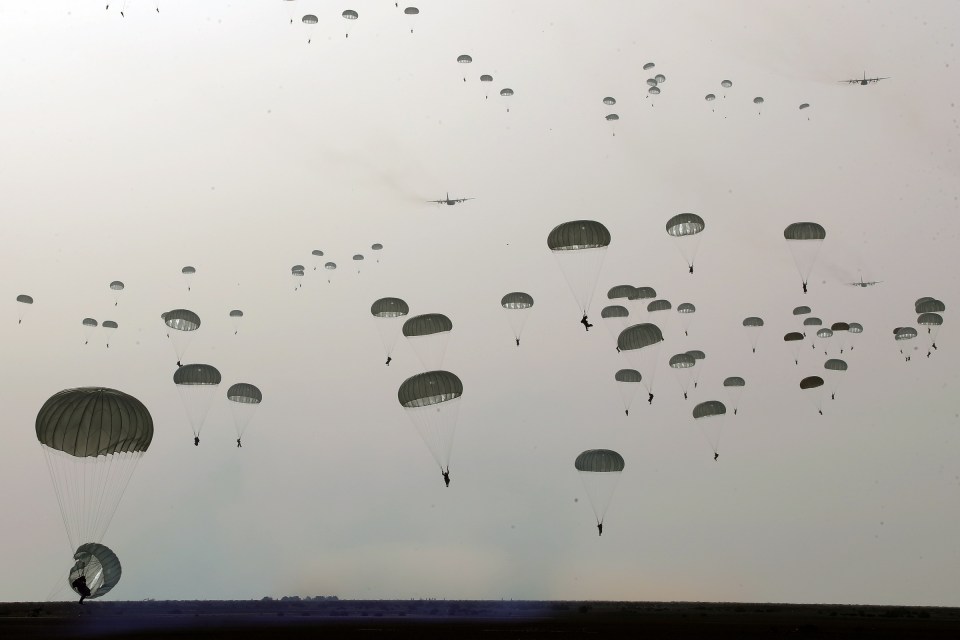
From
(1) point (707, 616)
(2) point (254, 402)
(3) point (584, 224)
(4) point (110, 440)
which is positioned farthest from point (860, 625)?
(4) point (110, 440)

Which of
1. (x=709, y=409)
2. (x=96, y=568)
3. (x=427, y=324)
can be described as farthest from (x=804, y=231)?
(x=96, y=568)

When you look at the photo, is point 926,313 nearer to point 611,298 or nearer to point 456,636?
point 611,298

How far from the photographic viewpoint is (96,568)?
29016mm

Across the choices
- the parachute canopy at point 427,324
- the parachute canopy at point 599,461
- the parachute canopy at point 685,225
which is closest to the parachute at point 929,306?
the parachute canopy at point 685,225

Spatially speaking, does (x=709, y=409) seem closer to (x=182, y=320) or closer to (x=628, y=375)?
(x=628, y=375)

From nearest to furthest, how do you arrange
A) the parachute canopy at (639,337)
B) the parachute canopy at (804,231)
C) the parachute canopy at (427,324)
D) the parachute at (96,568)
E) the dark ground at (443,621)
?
1. the parachute at (96,568)
2. the parachute canopy at (427,324)
3. the parachute canopy at (639,337)
4. the parachute canopy at (804,231)
5. the dark ground at (443,621)

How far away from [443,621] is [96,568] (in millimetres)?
A: 25327

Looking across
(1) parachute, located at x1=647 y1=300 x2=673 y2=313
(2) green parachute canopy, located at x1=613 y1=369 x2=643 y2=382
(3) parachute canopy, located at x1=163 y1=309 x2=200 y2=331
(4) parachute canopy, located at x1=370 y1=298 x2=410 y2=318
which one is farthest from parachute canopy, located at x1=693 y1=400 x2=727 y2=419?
(3) parachute canopy, located at x1=163 y1=309 x2=200 y2=331

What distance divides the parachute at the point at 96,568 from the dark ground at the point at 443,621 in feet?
23.0

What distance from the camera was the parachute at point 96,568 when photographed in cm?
2853

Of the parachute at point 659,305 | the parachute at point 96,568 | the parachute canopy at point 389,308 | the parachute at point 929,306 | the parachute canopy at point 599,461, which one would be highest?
the parachute at point 929,306

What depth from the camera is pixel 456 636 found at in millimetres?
38125

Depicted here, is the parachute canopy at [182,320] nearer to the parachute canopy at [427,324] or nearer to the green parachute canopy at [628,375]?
the parachute canopy at [427,324]

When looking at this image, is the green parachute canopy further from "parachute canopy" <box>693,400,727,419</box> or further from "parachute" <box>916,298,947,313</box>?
"parachute" <box>916,298,947,313</box>
